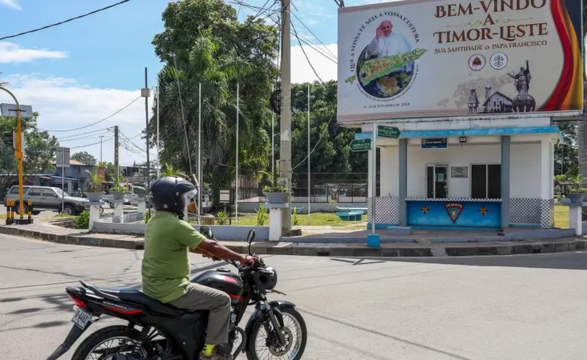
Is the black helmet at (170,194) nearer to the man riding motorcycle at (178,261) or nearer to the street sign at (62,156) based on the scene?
the man riding motorcycle at (178,261)

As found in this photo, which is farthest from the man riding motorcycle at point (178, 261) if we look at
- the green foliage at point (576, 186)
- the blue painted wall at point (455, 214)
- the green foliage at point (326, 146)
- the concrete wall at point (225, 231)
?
the green foliage at point (326, 146)

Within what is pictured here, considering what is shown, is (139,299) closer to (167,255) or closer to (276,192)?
(167,255)

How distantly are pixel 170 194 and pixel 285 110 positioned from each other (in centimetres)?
1061

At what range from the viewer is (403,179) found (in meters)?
16.5

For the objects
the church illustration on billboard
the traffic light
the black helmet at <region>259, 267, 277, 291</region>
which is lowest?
the black helmet at <region>259, 267, 277, 291</region>

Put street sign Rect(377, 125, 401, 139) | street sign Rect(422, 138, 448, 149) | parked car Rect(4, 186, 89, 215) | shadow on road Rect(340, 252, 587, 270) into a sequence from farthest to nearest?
parked car Rect(4, 186, 89, 215)
street sign Rect(422, 138, 448, 149)
street sign Rect(377, 125, 401, 139)
shadow on road Rect(340, 252, 587, 270)

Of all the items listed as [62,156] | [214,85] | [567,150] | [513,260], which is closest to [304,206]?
[214,85]

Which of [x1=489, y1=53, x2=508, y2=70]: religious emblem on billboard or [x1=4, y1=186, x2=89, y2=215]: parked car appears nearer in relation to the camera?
[x1=489, y1=53, x2=508, y2=70]: religious emblem on billboard

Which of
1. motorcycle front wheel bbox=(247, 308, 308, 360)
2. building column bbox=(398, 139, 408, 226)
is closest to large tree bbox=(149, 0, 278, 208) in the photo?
building column bbox=(398, 139, 408, 226)

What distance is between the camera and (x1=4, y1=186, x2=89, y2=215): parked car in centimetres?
2677

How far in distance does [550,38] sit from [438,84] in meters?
3.48

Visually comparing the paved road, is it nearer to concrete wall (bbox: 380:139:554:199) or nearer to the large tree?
concrete wall (bbox: 380:139:554:199)

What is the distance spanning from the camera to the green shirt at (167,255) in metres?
3.52

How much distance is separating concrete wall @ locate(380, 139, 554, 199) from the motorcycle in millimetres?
14165
